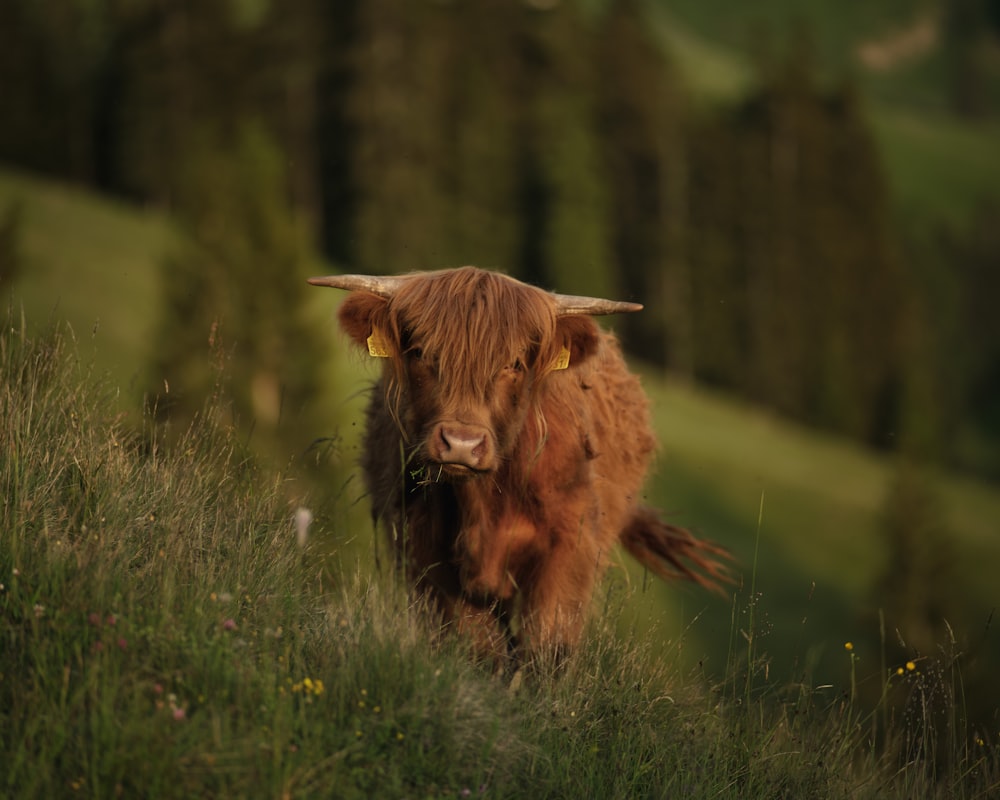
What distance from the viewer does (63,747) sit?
131 inches

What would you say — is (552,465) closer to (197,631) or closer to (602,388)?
(602,388)

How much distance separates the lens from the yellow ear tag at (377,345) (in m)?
5.93

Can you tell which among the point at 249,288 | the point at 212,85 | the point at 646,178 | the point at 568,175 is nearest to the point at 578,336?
the point at 249,288

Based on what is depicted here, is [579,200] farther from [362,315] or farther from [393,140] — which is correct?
[362,315]

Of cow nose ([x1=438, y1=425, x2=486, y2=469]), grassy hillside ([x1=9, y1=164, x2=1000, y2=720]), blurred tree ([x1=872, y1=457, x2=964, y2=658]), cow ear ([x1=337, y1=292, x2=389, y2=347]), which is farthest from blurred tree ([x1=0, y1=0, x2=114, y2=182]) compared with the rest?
cow nose ([x1=438, y1=425, x2=486, y2=469])

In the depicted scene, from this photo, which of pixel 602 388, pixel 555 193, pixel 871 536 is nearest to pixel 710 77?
pixel 555 193

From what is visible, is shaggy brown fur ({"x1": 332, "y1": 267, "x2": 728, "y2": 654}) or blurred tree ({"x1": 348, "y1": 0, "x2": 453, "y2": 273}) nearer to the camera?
shaggy brown fur ({"x1": 332, "y1": 267, "x2": 728, "y2": 654})

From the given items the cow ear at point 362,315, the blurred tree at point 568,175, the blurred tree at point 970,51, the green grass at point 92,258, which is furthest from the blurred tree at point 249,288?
the blurred tree at point 970,51

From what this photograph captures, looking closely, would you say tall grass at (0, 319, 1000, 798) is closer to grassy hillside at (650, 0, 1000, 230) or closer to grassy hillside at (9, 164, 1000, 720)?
grassy hillside at (9, 164, 1000, 720)

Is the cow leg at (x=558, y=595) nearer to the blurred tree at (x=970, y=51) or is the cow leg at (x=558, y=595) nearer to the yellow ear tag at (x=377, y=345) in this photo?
the yellow ear tag at (x=377, y=345)

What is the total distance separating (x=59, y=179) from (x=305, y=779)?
5810 centimetres

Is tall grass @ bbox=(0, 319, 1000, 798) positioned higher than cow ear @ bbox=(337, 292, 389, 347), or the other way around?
cow ear @ bbox=(337, 292, 389, 347)

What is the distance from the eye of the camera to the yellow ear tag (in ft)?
19.5

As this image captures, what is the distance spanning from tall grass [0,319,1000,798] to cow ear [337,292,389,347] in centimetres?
98
